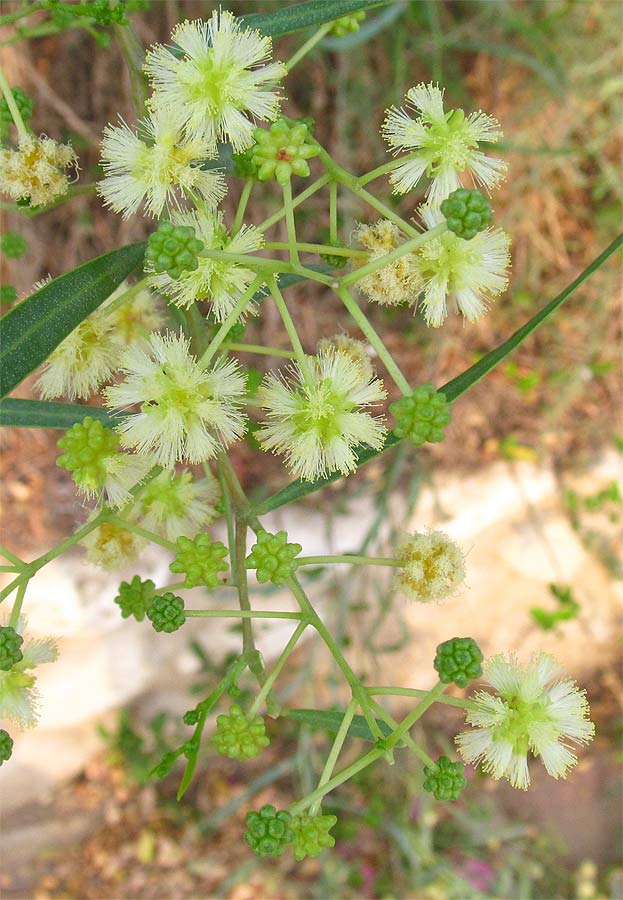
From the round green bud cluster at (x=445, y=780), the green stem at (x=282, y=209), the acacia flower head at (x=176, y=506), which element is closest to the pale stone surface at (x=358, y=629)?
the acacia flower head at (x=176, y=506)

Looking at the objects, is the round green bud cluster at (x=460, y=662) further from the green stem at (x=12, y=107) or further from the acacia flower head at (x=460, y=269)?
the green stem at (x=12, y=107)

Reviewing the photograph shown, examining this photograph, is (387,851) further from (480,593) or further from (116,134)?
(116,134)

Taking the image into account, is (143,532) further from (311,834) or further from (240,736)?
(311,834)

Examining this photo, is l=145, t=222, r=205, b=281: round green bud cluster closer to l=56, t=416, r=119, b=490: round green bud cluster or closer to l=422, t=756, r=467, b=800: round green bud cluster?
l=56, t=416, r=119, b=490: round green bud cluster

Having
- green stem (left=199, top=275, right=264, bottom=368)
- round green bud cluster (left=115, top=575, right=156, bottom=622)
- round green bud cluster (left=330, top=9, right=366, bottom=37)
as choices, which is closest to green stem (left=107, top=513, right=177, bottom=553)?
round green bud cluster (left=115, top=575, right=156, bottom=622)

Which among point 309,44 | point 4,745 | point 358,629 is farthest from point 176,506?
point 358,629

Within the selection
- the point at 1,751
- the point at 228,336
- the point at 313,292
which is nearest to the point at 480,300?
→ the point at 228,336
